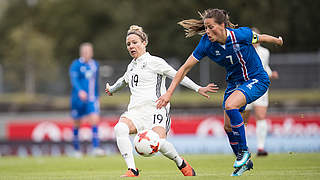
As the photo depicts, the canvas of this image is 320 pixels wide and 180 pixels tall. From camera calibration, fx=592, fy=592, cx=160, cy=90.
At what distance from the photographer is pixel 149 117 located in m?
7.96

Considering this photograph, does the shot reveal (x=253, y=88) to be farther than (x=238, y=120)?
Yes

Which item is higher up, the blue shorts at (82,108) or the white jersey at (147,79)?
the white jersey at (147,79)

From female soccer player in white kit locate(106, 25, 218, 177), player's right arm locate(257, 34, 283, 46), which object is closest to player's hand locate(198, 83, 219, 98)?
female soccer player in white kit locate(106, 25, 218, 177)

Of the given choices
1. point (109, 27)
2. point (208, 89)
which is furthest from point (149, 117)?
point (109, 27)

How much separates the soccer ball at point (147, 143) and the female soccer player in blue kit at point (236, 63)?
59 cm

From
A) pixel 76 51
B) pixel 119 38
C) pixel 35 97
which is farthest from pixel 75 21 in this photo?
pixel 35 97

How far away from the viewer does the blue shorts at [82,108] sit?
50.5 feet

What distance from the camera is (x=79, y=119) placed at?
51.4ft

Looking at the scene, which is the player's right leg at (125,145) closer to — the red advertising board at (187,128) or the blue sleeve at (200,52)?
the blue sleeve at (200,52)

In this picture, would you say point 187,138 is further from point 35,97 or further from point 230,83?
point 35,97

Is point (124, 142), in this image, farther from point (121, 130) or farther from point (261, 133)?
point (261, 133)

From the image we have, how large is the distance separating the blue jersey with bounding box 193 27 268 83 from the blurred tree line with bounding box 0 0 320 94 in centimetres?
1685

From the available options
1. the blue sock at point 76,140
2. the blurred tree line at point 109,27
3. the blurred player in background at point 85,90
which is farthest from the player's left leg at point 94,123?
the blurred tree line at point 109,27

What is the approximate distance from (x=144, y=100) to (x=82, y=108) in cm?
772
